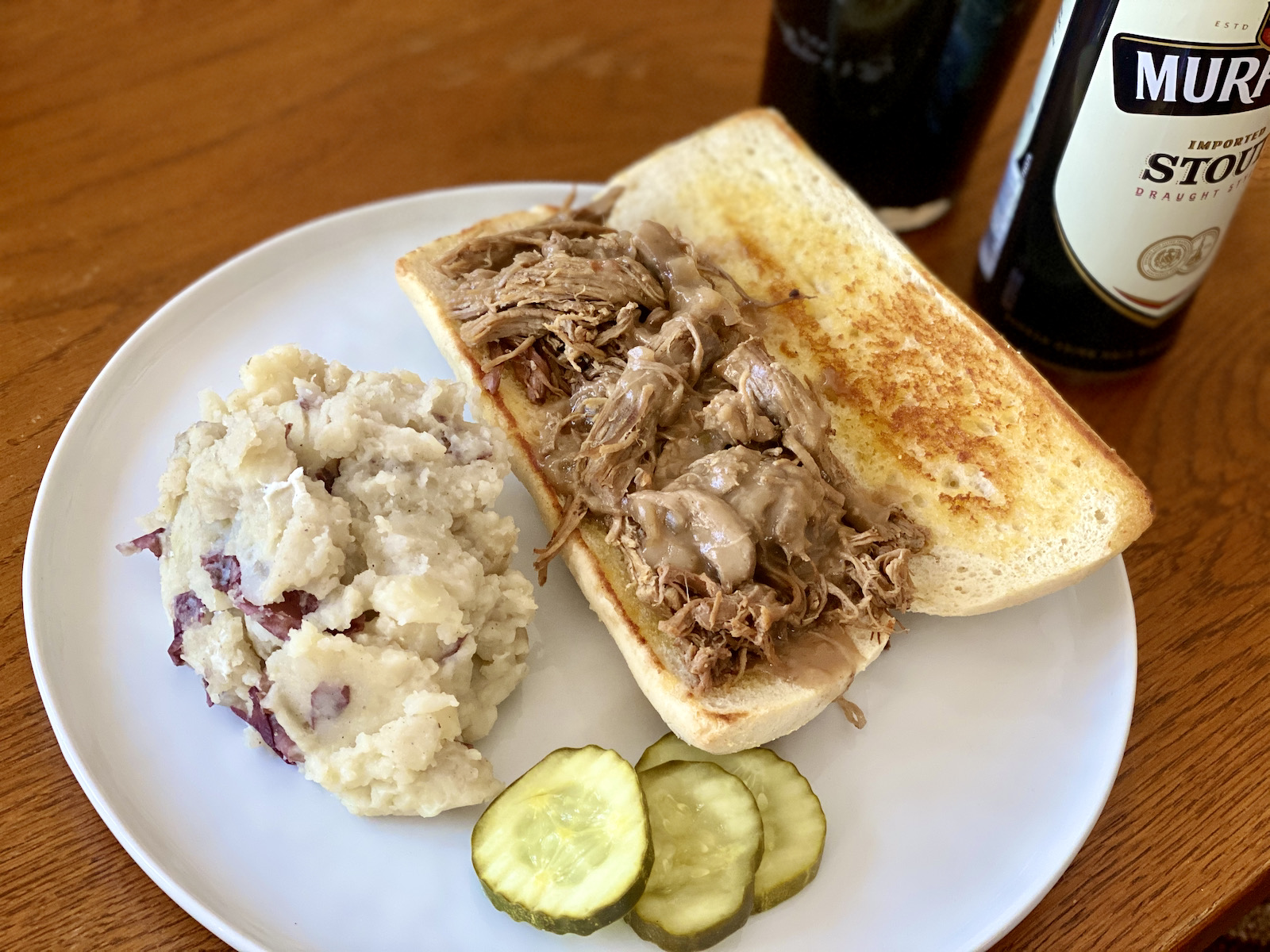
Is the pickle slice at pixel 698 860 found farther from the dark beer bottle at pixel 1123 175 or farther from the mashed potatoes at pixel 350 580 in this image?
the dark beer bottle at pixel 1123 175

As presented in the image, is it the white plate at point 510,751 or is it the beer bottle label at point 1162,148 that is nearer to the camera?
the white plate at point 510,751

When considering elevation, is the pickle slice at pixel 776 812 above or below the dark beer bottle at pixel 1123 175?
below

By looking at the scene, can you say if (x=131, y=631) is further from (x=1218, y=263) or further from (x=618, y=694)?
(x=1218, y=263)

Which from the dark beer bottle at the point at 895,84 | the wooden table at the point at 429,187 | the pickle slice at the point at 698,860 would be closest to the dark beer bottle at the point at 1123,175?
the wooden table at the point at 429,187

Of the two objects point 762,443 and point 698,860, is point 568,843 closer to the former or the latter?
point 698,860

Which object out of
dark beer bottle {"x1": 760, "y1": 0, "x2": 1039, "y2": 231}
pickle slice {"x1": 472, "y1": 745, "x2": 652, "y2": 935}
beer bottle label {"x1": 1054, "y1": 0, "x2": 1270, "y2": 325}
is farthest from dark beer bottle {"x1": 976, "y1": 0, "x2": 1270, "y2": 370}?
pickle slice {"x1": 472, "y1": 745, "x2": 652, "y2": 935}

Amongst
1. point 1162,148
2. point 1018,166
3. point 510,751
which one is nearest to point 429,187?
point 1018,166
